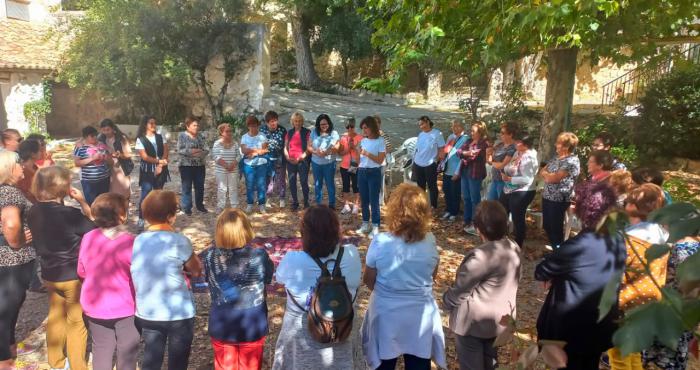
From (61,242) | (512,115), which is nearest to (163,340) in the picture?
(61,242)

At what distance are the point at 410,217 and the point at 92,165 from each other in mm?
4718

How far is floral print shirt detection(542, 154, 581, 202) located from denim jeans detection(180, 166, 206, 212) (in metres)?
4.91

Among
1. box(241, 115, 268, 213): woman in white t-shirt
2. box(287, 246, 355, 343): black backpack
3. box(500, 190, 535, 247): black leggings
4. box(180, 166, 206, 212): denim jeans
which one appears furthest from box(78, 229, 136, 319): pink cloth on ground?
box(241, 115, 268, 213): woman in white t-shirt

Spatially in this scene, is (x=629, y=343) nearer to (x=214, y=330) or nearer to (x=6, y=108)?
(x=214, y=330)

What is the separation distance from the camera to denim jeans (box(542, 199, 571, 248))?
5.46 meters

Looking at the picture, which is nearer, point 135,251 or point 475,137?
point 135,251

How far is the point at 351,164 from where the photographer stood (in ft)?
25.5

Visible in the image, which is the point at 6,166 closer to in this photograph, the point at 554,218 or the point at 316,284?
the point at 316,284

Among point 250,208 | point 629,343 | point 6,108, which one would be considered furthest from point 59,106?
point 629,343

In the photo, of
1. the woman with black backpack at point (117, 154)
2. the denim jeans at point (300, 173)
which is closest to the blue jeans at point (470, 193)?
the denim jeans at point (300, 173)

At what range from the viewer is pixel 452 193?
7660 mm

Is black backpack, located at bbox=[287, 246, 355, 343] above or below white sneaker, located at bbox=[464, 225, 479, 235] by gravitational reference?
above

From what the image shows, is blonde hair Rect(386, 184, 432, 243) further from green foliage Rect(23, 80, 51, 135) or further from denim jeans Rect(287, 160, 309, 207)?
green foliage Rect(23, 80, 51, 135)

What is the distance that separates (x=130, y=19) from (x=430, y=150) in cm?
1155
